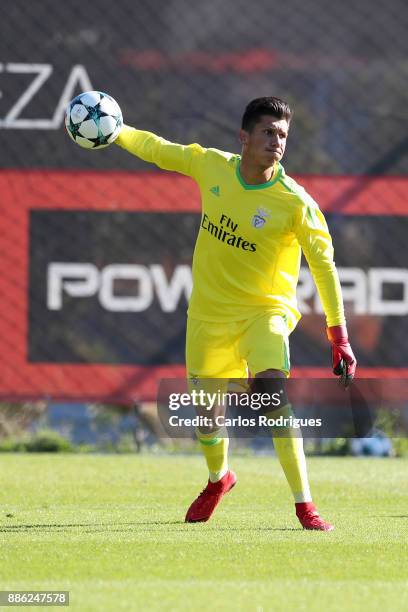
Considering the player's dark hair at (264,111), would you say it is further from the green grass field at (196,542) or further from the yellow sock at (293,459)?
the green grass field at (196,542)

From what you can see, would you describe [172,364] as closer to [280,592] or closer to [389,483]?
Answer: [389,483]

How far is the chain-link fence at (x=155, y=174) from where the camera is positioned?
1066cm

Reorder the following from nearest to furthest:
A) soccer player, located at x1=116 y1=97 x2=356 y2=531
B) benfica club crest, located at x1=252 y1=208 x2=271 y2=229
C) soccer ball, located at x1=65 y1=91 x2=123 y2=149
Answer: soccer player, located at x1=116 y1=97 x2=356 y2=531, benfica club crest, located at x1=252 y1=208 x2=271 y2=229, soccer ball, located at x1=65 y1=91 x2=123 y2=149

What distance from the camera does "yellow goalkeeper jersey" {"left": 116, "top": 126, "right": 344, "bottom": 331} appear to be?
6.67 m

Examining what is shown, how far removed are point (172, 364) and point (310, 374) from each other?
106cm

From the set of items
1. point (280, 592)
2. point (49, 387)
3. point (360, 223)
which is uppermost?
point (360, 223)

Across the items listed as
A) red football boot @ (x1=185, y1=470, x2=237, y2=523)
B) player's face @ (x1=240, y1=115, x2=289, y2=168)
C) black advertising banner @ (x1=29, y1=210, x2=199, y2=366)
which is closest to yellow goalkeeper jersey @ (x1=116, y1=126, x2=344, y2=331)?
player's face @ (x1=240, y1=115, x2=289, y2=168)

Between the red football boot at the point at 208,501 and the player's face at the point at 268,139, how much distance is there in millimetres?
1610

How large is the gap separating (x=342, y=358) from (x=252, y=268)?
0.69 metres

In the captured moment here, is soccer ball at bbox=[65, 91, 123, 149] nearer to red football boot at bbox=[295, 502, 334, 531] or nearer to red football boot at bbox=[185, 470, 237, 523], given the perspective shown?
red football boot at bbox=[185, 470, 237, 523]

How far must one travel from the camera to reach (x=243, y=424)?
946cm

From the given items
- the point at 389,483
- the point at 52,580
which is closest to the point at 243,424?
the point at 389,483

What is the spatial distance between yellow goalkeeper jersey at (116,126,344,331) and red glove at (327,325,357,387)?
0.19 feet

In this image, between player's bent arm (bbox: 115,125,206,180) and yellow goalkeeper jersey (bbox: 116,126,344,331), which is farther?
player's bent arm (bbox: 115,125,206,180)
